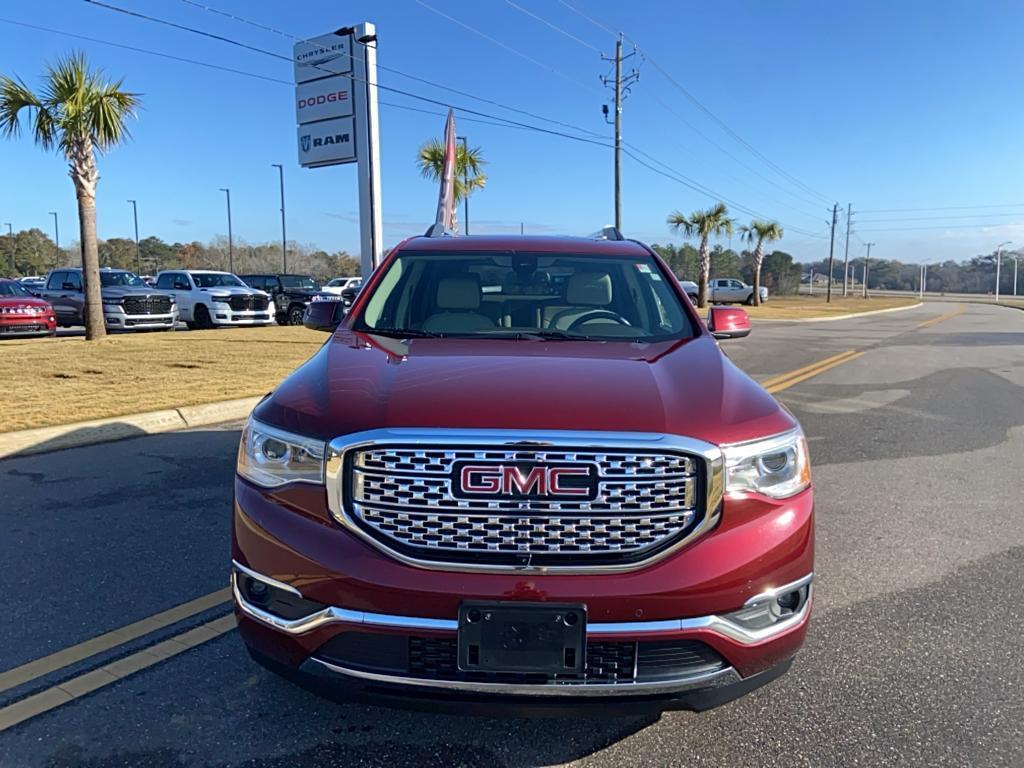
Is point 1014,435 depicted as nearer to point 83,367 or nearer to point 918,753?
point 918,753

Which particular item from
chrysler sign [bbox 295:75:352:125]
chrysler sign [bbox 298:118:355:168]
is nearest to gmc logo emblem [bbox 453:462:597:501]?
chrysler sign [bbox 298:118:355:168]

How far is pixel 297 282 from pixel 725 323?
85.5 ft

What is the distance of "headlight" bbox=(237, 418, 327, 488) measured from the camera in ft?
7.75

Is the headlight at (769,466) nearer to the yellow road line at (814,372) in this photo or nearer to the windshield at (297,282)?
the yellow road line at (814,372)

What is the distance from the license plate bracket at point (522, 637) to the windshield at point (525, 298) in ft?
5.34

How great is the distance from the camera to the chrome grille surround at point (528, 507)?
2.23m

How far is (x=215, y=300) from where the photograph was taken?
22.3m

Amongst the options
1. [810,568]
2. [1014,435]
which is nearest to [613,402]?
[810,568]

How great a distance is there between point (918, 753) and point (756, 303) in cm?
4797

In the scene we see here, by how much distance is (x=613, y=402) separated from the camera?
2463 mm

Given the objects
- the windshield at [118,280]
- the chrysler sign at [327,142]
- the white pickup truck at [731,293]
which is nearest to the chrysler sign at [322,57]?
the chrysler sign at [327,142]

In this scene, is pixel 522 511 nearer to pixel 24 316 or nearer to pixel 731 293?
pixel 24 316

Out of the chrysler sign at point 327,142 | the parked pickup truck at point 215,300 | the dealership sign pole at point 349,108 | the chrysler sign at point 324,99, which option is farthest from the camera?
the parked pickup truck at point 215,300

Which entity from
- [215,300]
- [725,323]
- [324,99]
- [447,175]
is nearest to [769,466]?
[725,323]
